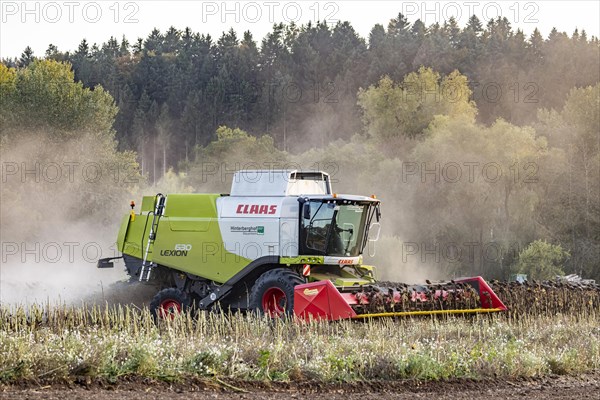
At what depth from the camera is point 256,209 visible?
58.1ft

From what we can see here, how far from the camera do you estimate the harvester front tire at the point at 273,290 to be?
1620cm

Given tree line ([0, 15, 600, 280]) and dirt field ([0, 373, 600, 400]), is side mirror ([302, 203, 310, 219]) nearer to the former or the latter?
dirt field ([0, 373, 600, 400])

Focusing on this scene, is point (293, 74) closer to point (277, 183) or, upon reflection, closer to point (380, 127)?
point (380, 127)

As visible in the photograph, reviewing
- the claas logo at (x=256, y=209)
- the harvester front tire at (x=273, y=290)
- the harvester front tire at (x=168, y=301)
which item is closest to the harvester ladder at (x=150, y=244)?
the harvester front tire at (x=168, y=301)

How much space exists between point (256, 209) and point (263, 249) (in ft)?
2.55

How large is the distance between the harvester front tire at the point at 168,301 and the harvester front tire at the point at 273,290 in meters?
1.79

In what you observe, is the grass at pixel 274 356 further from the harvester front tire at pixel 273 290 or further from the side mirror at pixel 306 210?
the side mirror at pixel 306 210

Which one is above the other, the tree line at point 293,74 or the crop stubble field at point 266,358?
the tree line at point 293,74

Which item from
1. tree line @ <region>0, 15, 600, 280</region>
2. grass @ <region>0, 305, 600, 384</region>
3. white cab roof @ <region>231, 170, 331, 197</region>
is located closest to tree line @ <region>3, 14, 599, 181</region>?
tree line @ <region>0, 15, 600, 280</region>

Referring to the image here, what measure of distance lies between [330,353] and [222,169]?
124 feet

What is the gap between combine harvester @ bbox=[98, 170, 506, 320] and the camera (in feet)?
54.9

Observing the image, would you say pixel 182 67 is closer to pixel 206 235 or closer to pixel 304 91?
pixel 304 91

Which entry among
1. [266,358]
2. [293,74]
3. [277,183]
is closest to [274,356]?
[266,358]

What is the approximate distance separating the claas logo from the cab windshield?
659mm
